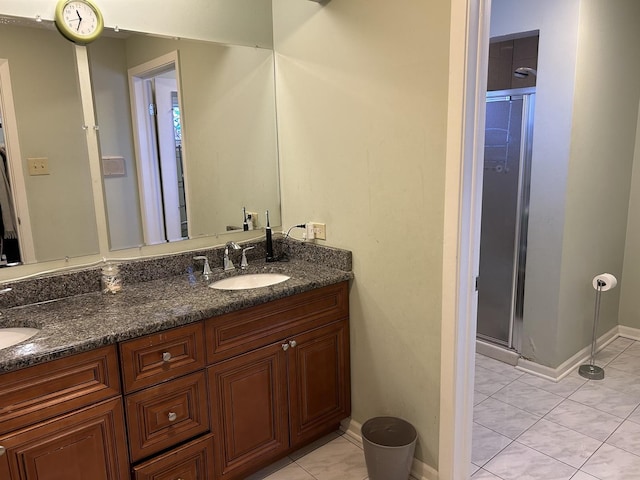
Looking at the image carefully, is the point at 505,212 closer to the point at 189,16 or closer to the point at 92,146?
the point at 189,16

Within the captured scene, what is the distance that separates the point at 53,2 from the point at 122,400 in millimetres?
1566

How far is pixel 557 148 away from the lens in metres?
2.67

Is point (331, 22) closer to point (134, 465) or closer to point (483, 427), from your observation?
point (134, 465)

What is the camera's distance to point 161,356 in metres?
1.67

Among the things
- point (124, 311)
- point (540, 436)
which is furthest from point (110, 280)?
point (540, 436)

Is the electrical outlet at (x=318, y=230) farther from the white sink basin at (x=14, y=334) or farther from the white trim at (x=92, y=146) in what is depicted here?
the white sink basin at (x=14, y=334)

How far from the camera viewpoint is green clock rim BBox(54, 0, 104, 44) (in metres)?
1.85

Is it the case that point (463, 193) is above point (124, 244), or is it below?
above

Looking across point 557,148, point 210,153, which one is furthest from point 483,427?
point 210,153

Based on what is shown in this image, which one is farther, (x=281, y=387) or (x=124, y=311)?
(x=281, y=387)

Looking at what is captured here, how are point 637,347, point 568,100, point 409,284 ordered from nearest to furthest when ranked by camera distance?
point 409,284, point 568,100, point 637,347

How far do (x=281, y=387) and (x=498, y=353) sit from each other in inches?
69.4

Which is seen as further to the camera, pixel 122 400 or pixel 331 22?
pixel 331 22

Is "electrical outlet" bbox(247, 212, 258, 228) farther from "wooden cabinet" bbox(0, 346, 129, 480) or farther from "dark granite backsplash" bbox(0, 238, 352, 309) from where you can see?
"wooden cabinet" bbox(0, 346, 129, 480)
